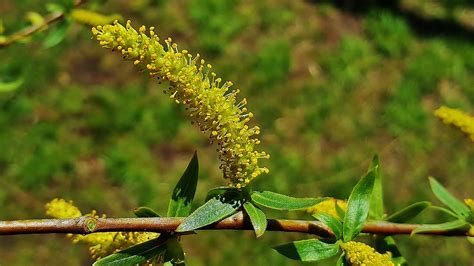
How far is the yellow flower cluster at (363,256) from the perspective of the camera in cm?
111

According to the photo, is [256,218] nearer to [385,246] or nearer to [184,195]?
[184,195]

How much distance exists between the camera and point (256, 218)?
1.21 metres

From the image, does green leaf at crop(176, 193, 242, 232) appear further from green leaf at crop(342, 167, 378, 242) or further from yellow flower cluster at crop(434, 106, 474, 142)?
yellow flower cluster at crop(434, 106, 474, 142)

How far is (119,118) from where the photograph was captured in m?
4.36

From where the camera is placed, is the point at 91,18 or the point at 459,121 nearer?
the point at 459,121

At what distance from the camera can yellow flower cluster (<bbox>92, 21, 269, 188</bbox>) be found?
3.67ft

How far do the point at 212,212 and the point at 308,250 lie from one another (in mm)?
217

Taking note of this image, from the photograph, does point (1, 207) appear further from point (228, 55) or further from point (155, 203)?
point (228, 55)

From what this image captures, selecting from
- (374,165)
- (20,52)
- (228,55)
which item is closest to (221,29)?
(228,55)

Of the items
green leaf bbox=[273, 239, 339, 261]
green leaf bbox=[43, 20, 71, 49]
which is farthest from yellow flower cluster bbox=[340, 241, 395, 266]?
green leaf bbox=[43, 20, 71, 49]

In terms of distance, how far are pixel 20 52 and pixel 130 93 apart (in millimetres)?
854

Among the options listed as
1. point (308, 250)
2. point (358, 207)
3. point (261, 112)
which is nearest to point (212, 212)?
point (308, 250)

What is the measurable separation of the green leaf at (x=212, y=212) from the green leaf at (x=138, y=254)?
0.08 metres

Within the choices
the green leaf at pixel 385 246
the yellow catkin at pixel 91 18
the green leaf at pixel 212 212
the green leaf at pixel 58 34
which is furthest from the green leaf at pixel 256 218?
the green leaf at pixel 58 34
